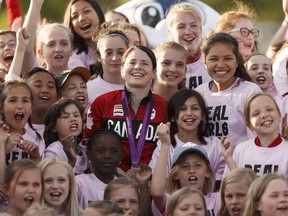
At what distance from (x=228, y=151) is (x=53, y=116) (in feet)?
4.94

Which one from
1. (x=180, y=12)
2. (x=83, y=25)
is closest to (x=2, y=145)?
(x=83, y=25)

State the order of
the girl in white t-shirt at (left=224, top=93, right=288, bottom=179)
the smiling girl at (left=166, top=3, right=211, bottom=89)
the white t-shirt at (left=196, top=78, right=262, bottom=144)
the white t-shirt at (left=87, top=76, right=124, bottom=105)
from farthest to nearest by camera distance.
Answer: the smiling girl at (left=166, top=3, right=211, bottom=89), the white t-shirt at (left=87, top=76, right=124, bottom=105), the white t-shirt at (left=196, top=78, right=262, bottom=144), the girl in white t-shirt at (left=224, top=93, right=288, bottom=179)

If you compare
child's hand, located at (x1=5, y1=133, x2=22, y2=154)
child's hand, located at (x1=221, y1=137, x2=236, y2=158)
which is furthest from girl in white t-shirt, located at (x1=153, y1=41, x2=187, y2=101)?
child's hand, located at (x1=5, y1=133, x2=22, y2=154)

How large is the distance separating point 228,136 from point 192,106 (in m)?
0.46

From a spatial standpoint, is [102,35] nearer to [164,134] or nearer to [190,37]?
[190,37]

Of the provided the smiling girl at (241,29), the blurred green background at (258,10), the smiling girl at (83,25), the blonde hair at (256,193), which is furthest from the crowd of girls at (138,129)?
the blurred green background at (258,10)

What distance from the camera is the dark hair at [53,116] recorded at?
13812 millimetres

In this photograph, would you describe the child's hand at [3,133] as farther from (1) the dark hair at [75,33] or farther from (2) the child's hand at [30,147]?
(1) the dark hair at [75,33]

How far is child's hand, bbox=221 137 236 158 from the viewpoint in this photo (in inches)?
530

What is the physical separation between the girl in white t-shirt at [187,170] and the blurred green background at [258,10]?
1297 cm

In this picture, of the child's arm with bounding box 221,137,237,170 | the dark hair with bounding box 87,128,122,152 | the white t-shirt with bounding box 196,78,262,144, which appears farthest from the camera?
the white t-shirt with bounding box 196,78,262,144

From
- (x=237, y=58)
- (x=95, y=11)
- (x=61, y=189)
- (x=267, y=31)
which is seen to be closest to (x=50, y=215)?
(x=61, y=189)

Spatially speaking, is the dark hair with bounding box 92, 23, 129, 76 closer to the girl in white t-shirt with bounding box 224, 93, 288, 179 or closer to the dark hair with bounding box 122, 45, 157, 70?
the dark hair with bounding box 122, 45, 157, 70

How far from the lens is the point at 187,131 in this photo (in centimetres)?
1384
